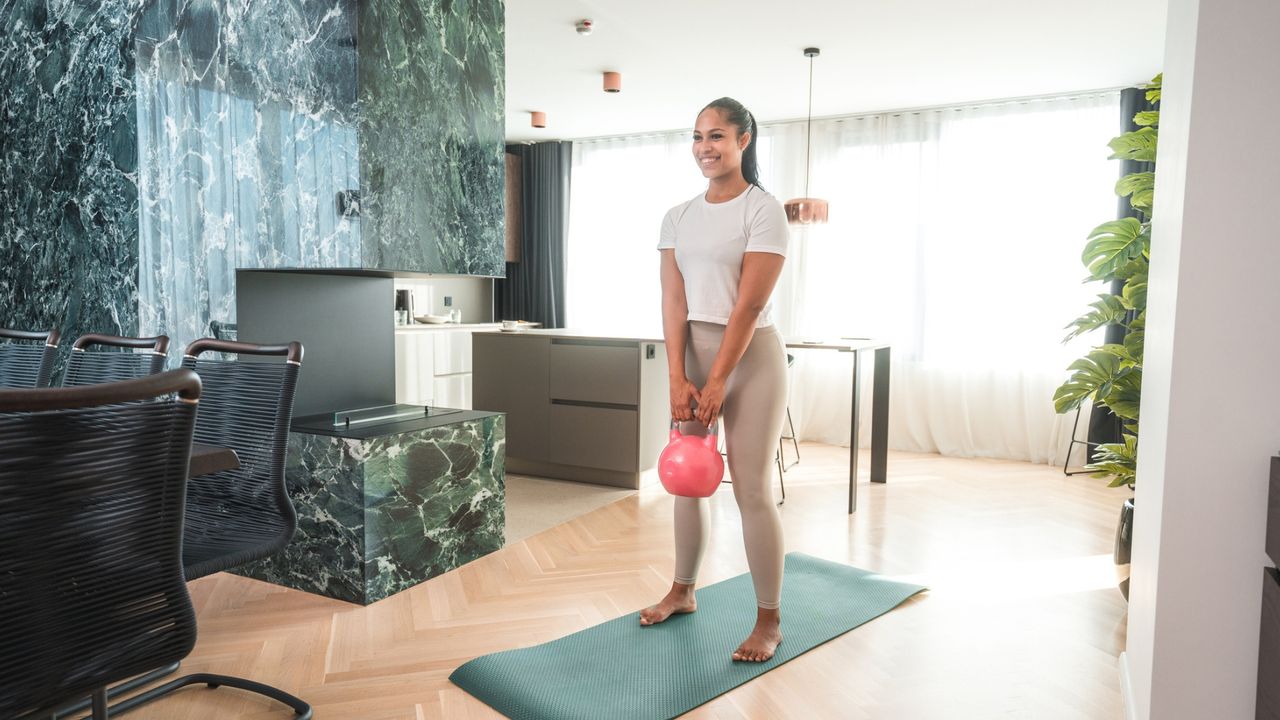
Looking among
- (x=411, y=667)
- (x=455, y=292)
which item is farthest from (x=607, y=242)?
(x=411, y=667)

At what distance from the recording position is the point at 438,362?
606 cm

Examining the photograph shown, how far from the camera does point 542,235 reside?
7191 mm

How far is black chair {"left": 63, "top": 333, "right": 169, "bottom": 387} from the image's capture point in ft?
6.74

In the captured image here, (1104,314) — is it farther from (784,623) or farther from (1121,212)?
(1121,212)

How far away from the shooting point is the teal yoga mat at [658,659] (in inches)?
77.5

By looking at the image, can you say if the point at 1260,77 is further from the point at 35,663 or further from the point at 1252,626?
the point at 35,663

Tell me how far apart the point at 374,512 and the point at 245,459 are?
758 millimetres

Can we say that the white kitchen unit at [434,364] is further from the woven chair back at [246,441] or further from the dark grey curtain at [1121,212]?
the dark grey curtain at [1121,212]

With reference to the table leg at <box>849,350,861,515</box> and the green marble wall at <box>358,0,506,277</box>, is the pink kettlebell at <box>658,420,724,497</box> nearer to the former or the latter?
the green marble wall at <box>358,0,506,277</box>

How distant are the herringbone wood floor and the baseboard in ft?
0.13

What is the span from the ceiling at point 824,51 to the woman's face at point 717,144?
1861 mm

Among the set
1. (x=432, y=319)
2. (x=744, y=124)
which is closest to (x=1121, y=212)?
(x=744, y=124)

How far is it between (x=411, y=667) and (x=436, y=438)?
91 centimetres

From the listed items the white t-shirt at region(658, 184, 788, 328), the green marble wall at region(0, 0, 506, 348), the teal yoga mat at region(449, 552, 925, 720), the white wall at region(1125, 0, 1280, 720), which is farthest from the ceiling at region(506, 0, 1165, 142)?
the white wall at region(1125, 0, 1280, 720)
